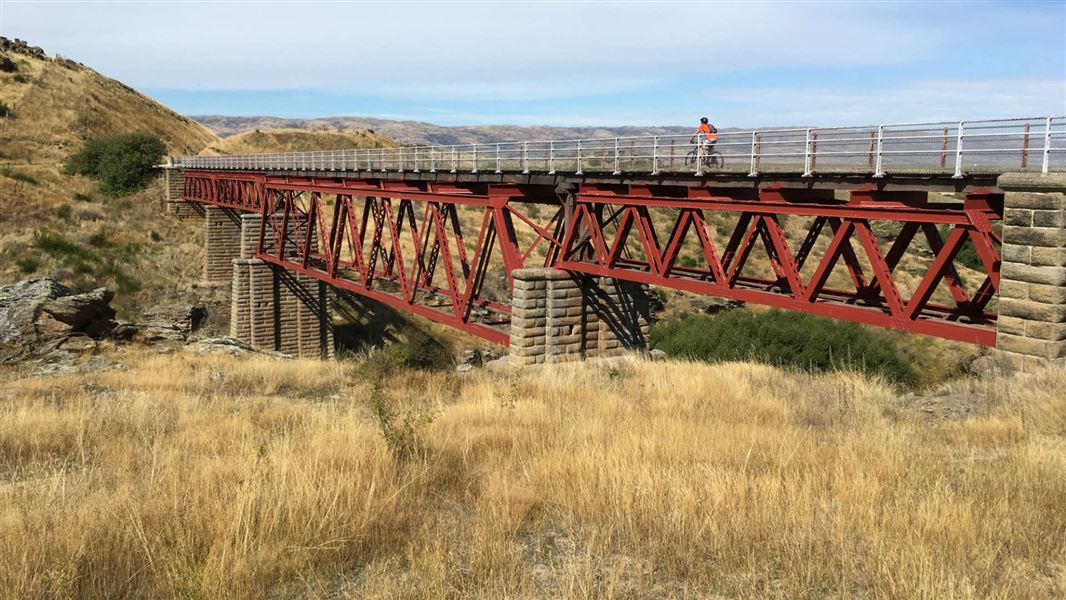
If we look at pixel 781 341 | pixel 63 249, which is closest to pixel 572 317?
pixel 781 341

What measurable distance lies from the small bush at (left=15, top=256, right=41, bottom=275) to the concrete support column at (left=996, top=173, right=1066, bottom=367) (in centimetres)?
4521

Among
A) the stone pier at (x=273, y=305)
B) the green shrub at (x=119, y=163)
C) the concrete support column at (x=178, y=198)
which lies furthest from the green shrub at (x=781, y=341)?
the green shrub at (x=119, y=163)

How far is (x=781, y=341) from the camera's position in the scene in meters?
35.2

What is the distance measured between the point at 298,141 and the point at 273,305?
6996cm

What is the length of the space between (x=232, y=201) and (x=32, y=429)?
1480 inches

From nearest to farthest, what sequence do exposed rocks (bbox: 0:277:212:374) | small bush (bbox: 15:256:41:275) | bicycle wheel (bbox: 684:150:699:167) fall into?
bicycle wheel (bbox: 684:150:699:167) → exposed rocks (bbox: 0:277:212:374) → small bush (bbox: 15:256:41:275)

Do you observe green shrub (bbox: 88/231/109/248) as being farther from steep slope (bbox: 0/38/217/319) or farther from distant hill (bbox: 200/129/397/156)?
distant hill (bbox: 200/129/397/156)

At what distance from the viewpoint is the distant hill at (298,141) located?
97625 millimetres

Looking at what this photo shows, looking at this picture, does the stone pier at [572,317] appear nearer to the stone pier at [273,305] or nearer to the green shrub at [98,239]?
the stone pier at [273,305]

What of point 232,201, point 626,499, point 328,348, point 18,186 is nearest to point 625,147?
point 626,499

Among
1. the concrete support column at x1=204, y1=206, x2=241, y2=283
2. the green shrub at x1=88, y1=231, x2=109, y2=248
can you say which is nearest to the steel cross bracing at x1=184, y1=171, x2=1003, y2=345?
the concrete support column at x1=204, y1=206, x2=241, y2=283

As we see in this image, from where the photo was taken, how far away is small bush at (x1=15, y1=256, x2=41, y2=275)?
133ft

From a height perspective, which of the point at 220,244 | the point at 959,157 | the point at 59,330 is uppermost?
the point at 959,157

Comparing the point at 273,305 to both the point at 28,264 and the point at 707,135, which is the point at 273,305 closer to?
the point at 28,264
